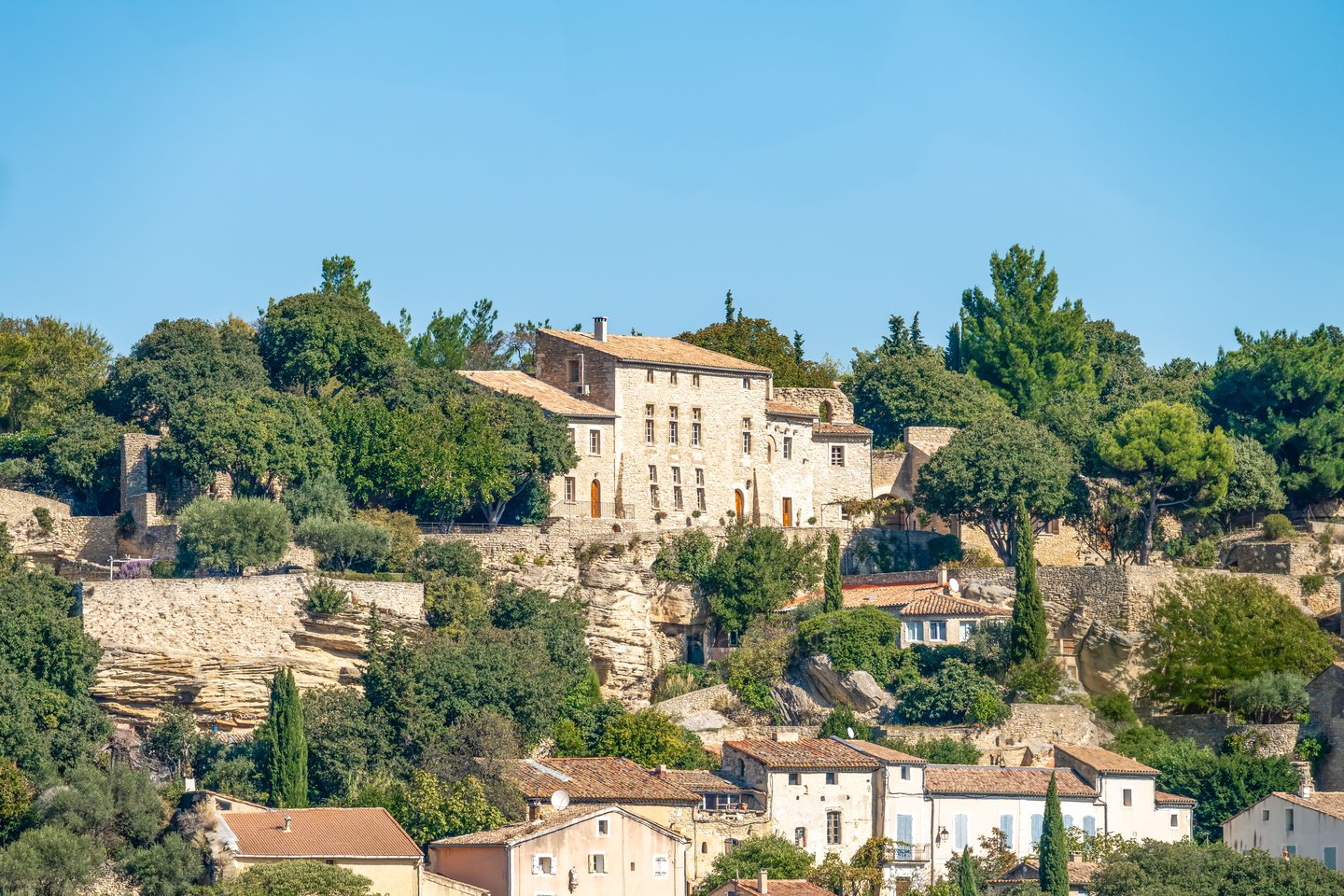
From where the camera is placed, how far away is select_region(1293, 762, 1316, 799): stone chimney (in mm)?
60250

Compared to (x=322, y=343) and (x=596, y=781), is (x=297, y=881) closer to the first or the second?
(x=596, y=781)

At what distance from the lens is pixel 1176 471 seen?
7419 centimetres

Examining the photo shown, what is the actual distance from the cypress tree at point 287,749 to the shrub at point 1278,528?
99.5ft

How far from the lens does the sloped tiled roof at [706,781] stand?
194 ft

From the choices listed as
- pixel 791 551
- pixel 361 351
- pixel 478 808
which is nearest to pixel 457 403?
pixel 361 351

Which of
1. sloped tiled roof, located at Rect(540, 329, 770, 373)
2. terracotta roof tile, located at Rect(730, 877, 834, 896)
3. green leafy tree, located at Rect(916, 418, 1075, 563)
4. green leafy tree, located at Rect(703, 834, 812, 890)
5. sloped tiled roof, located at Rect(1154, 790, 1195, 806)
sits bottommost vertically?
terracotta roof tile, located at Rect(730, 877, 834, 896)

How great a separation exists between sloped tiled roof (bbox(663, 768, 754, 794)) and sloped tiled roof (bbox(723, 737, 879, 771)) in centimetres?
72

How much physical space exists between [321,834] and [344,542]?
12193mm

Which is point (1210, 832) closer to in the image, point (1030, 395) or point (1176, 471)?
point (1176, 471)

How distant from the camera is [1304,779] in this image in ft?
204

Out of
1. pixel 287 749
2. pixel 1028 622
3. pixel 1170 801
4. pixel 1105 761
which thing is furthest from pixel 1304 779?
pixel 287 749


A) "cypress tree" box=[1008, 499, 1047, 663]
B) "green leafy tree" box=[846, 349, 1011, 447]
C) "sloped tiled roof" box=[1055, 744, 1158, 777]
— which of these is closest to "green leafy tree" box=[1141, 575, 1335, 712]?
"cypress tree" box=[1008, 499, 1047, 663]

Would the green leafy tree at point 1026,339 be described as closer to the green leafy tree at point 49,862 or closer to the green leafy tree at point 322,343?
the green leafy tree at point 322,343

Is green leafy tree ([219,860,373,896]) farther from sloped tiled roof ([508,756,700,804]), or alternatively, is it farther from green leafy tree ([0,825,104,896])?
sloped tiled roof ([508,756,700,804])
